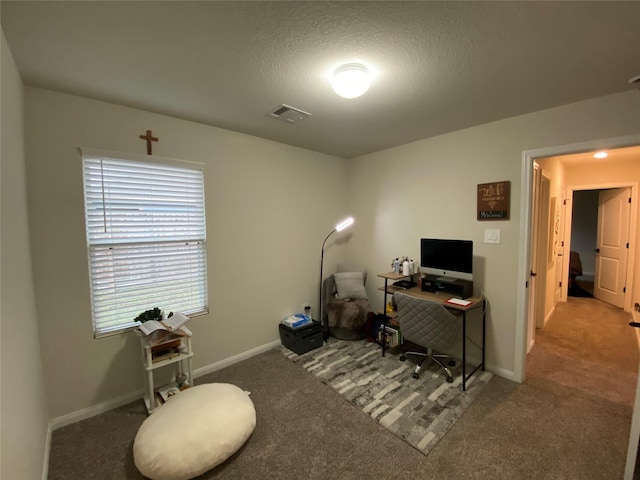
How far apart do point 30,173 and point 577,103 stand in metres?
4.12

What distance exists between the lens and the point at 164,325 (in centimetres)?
218

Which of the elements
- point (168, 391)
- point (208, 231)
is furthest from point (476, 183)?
point (168, 391)

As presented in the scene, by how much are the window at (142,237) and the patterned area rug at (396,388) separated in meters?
1.48

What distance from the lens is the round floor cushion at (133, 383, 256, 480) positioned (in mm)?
1534

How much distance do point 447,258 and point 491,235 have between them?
→ 46 cm

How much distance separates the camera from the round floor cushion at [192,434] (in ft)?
5.03

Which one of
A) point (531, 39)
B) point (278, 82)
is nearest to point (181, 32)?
point (278, 82)

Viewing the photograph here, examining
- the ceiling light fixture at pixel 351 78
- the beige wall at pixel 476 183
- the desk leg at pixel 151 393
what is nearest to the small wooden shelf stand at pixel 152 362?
the desk leg at pixel 151 393

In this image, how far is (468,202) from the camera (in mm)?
2850

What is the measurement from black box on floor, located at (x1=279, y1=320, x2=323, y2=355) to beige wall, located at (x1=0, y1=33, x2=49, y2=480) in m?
2.04

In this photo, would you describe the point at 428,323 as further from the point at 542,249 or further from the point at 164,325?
the point at 542,249

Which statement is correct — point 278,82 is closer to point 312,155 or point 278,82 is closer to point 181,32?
point 181,32

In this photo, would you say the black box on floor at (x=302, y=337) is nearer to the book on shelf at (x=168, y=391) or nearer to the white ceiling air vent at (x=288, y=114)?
the book on shelf at (x=168, y=391)

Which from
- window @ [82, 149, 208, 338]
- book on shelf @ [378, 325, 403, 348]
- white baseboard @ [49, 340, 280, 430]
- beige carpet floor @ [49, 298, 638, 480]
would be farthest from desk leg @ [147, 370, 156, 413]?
book on shelf @ [378, 325, 403, 348]
